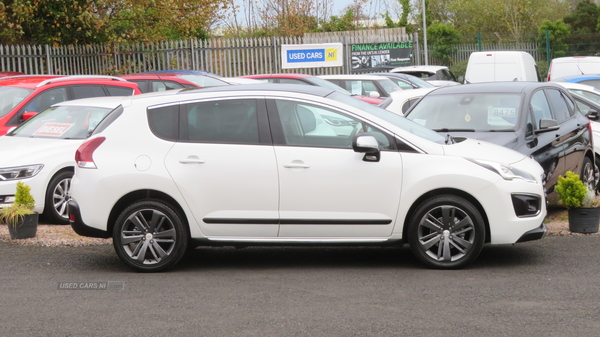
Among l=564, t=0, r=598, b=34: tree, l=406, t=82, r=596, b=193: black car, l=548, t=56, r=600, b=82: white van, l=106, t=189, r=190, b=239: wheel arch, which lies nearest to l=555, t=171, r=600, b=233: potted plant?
l=406, t=82, r=596, b=193: black car

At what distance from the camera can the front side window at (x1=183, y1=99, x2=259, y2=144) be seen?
7.01 metres

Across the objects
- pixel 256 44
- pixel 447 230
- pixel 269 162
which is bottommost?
pixel 447 230

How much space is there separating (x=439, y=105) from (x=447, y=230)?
3406 mm

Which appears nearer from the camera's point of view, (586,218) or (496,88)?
(586,218)

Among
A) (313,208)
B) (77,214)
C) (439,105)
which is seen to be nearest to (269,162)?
(313,208)

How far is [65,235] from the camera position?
899 centimetres

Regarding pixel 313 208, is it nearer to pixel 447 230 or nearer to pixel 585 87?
pixel 447 230

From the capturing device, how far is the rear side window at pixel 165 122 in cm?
708

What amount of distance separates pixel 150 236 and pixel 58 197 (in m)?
3.06

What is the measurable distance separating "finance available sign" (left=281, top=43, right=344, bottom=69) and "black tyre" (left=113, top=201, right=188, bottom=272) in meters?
20.4

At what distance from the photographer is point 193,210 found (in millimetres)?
6941

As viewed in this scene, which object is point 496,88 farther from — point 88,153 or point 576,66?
point 576,66

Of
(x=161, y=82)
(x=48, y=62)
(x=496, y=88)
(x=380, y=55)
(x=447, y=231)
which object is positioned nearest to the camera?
(x=447, y=231)

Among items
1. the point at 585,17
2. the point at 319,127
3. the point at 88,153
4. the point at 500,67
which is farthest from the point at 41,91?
the point at 585,17
